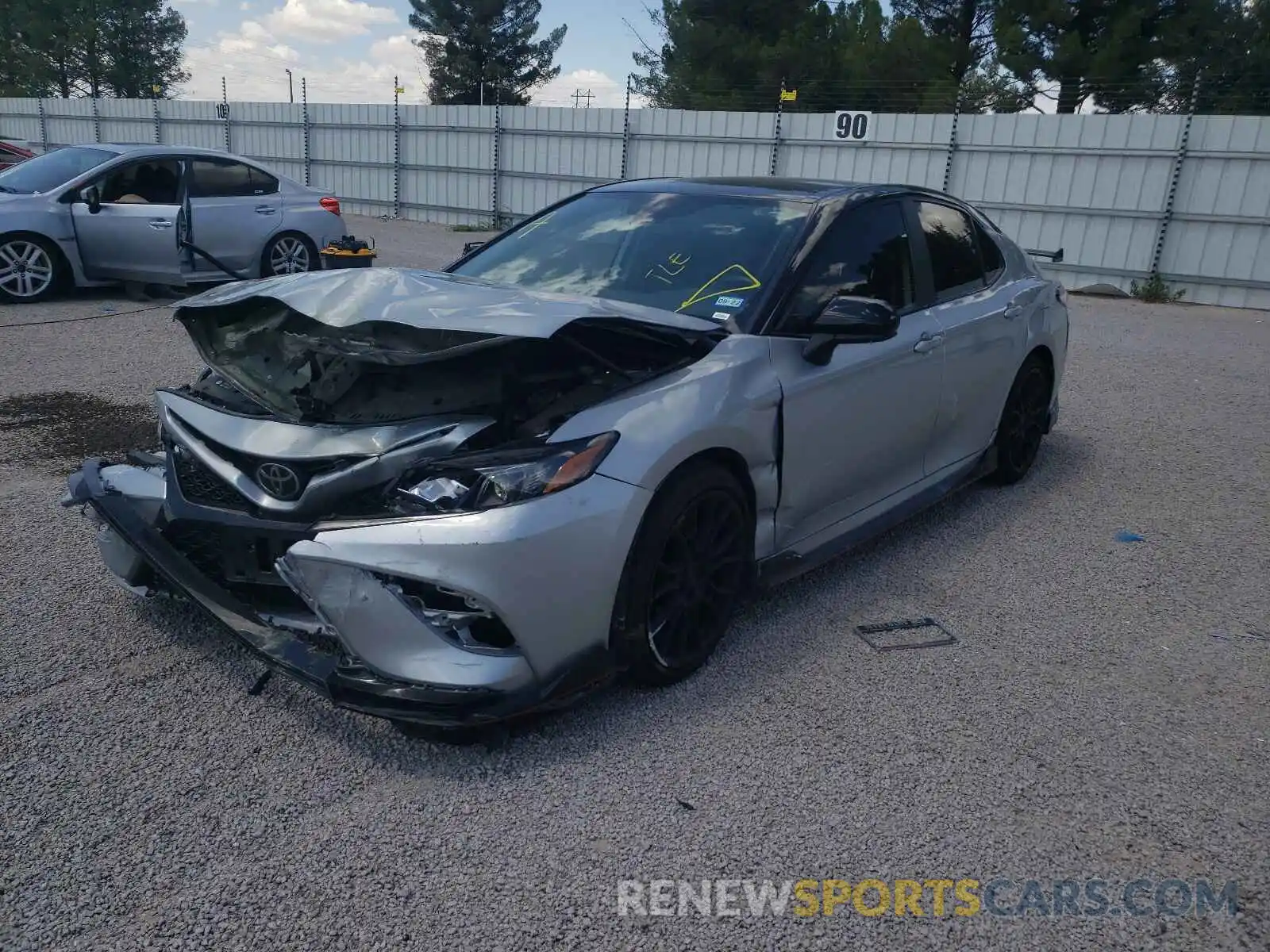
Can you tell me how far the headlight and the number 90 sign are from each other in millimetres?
15188

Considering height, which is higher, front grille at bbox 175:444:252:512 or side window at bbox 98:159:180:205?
side window at bbox 98:159:180:205

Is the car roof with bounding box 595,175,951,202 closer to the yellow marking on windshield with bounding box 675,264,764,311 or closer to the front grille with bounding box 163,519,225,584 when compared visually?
the yellow marking on windshield with bounding box 675,264,764,311

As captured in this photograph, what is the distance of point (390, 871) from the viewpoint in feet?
7.92

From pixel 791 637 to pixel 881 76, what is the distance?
79.4 ft

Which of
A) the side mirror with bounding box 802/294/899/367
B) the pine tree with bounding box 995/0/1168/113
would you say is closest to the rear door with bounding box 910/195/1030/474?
the side mirror with bounding box 802/294/899/367

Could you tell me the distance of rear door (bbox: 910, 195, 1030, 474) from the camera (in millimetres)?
4590

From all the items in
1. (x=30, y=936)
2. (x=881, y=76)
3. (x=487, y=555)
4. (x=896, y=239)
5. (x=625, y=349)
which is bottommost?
(x=30, y=936)

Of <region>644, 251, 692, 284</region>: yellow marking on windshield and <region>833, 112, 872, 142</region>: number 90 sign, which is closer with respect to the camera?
<region>644, 251, 692, 284</region>: yellow marking on windshield

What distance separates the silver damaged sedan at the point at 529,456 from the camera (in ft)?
8.76

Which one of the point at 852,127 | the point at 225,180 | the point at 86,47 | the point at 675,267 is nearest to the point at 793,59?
the point at 852,127

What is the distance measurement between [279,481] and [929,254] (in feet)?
10.0

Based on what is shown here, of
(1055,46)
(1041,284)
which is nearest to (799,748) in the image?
(1041,284)

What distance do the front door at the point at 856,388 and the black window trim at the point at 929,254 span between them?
14 centimetres

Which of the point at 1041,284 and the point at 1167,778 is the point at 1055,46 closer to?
the point at 1041,284
